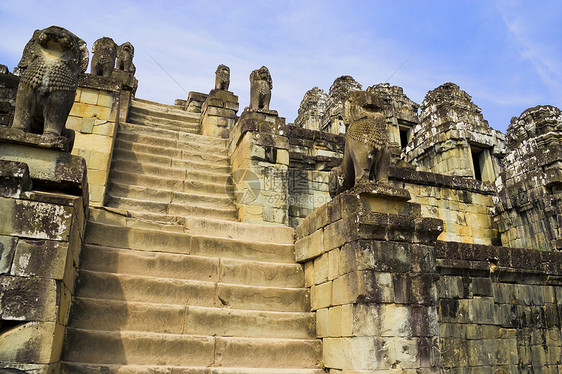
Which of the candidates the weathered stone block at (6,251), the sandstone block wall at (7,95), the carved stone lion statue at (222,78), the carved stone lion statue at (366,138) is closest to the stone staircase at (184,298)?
the weathered stone block at (6,251)

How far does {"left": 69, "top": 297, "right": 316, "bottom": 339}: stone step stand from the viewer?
167 inches

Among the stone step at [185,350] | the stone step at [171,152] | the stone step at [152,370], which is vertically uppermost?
the stone step at [171,152]

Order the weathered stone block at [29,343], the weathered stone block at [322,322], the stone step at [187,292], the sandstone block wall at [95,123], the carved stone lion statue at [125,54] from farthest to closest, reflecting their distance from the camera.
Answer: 1. the carved stone lion statue at [125,54]
2. the sandstone block wall at [95,123]
3. the weathered stone block at [322,322]
4. the stone step at [187,292]
5. the weathered stone block at [29,343]

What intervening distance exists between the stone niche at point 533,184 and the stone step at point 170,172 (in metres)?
8.35

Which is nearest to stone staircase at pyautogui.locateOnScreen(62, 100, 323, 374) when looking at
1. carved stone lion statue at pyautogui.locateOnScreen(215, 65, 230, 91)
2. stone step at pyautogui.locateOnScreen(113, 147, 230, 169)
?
stone step at pyautogui.locateOnScreen(113, 147, 230, 169)

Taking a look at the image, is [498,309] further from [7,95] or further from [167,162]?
[7,95]

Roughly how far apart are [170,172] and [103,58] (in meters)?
A: 4.08

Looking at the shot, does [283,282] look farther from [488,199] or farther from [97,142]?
[488,199]

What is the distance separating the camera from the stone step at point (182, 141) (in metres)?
8.91

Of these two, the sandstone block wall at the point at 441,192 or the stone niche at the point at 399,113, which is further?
the stone niche at the point at 399,113

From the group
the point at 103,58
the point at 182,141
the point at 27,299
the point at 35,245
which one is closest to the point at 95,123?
the point at 182,141

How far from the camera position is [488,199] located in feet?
42.3

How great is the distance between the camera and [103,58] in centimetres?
1007

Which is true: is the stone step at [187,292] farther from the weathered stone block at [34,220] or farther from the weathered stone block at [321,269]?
the weathered stone block at [34,220]
